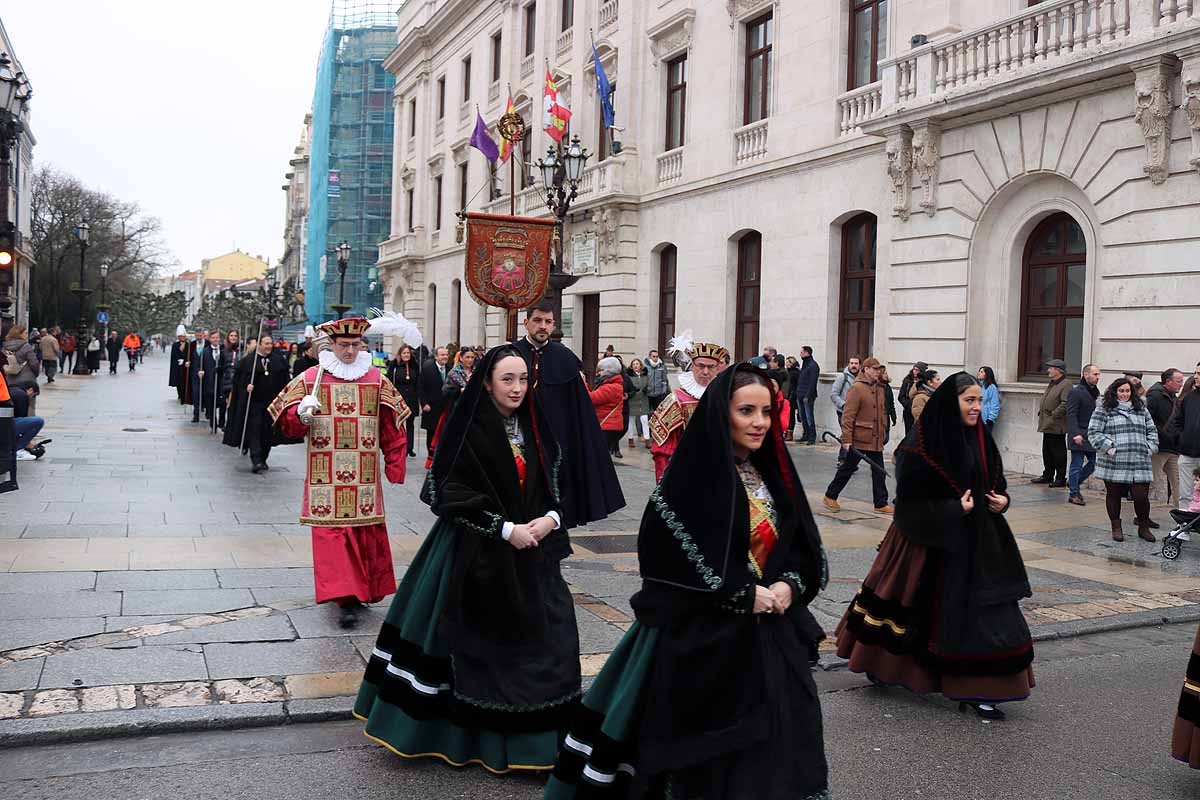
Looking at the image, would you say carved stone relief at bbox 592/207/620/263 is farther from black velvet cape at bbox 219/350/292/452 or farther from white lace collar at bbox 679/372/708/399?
white lace collar at bbox 679/372/708/399

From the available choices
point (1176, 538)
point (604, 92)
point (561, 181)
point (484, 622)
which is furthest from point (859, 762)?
point (604, 92)

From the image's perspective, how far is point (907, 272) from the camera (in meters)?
17.4

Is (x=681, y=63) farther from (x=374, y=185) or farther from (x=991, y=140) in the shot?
(x=374, y=185)

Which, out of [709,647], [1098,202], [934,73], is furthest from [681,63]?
[709,647]

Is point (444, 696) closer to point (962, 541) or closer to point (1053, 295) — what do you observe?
point (962, 541)

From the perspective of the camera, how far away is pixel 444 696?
4.52 metres

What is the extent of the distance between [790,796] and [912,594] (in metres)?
2.49

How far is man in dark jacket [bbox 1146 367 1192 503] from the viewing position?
12.2 m

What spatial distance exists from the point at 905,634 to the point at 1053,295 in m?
11.7

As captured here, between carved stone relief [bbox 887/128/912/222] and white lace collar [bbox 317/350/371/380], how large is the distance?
1229cm

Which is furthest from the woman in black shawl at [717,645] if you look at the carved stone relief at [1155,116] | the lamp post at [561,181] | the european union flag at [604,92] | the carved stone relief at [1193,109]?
the european union flag at [604,92]

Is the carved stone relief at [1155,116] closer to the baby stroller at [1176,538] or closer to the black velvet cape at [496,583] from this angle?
the baby stroller at [1176,538]

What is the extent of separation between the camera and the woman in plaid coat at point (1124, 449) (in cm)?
Answer: 1055

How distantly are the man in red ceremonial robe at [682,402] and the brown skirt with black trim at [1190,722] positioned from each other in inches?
154
